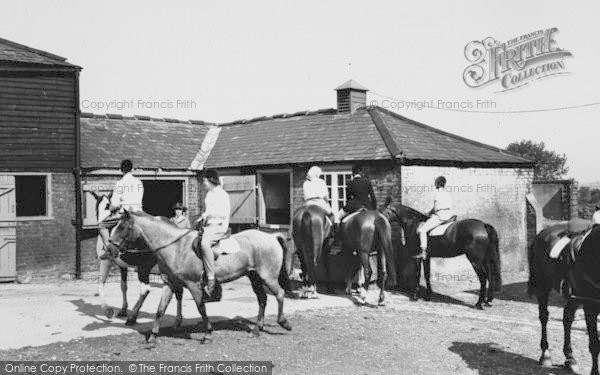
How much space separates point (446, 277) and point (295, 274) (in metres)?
4.13

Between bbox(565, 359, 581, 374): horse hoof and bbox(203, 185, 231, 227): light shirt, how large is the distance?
202 inches

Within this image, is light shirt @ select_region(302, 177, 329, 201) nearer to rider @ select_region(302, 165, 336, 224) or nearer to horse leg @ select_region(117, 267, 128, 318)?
rider @ select_region(302, 165, 336, 224)

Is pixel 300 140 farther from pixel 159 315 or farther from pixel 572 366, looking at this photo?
pixel 572 366

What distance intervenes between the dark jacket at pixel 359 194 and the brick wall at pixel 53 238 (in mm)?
8623

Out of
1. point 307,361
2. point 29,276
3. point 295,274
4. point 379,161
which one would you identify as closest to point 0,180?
point 29,276

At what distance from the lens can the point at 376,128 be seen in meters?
17.2

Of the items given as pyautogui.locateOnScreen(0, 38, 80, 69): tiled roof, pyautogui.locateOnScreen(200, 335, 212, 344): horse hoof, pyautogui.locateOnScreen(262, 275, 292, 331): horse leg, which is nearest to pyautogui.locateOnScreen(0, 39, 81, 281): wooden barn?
pyautogui.locateOnScreen(0, 38, 80, 69): tiled roof

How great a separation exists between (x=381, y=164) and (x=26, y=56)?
34.2 feet

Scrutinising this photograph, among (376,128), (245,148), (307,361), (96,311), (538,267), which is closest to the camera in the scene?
(307,361)

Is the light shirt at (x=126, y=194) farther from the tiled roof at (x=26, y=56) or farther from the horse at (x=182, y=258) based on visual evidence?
the tiled roof at (x=26, y=56)

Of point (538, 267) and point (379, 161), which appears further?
point (379, 161)

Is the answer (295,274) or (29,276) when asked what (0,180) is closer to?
(29,276)

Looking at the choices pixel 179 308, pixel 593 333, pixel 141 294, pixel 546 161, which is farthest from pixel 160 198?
pixel 546 161

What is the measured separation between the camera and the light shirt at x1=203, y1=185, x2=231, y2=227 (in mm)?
8836
